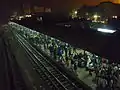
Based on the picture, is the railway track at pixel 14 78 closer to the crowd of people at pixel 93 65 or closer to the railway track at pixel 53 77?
the railway track at pixel 53 77

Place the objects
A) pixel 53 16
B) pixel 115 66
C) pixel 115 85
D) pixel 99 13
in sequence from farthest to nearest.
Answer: pixel 99 13 < pixel 53 16 < pixel 115 66 < pixel 115 85

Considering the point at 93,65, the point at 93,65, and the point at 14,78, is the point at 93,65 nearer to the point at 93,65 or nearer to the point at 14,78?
the point at 93,65

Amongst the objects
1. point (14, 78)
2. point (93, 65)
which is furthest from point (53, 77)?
point (93, 65)

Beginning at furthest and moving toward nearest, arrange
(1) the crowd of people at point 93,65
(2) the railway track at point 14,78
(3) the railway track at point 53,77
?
(2) the railway track at point 14,78 → (1) the crowd of people at point 93,65 → (3) the railway track at point 53,77

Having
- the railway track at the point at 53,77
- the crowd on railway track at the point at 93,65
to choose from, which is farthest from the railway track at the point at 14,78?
the crowd on railway track at the point at 93,65

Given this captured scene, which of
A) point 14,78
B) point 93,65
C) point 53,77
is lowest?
point 14,78

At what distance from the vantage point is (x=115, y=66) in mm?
21969

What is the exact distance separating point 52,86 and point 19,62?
40.1 ft

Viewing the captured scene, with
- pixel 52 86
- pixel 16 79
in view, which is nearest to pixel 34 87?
pixel 52 86

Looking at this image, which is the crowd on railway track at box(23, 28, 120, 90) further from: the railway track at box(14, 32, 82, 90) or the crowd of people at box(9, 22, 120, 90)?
the railway track at box(14, 32, 82, 90)

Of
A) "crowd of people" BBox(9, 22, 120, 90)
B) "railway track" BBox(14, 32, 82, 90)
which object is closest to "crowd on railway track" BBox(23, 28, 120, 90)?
"crowd of people" BBox(9, 22, 120, 90)

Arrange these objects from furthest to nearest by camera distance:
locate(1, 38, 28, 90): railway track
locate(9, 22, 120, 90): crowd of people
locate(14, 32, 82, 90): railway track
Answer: locate(1, 38, 28, 90): railway track < locate(9, 22, 120, 90): crowd of people < locate(14, 32, 82, 90): railway track

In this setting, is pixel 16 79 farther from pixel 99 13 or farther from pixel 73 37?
pixel 99 13

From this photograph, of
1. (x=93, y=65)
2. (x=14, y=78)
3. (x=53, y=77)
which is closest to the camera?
(x=53, y=77)
